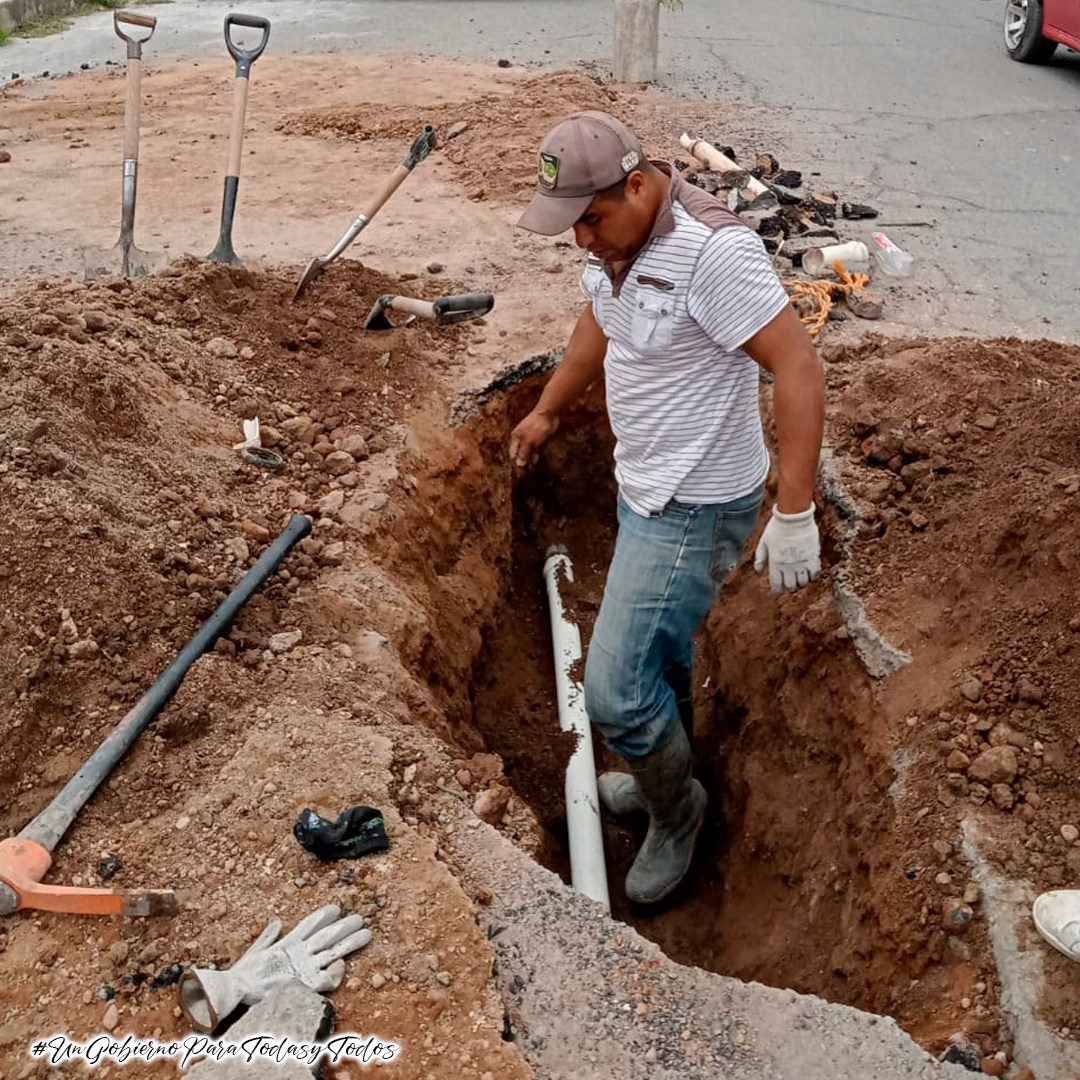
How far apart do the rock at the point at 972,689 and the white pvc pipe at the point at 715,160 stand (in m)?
4.66

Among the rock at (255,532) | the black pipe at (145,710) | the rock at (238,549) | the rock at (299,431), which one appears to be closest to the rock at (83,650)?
the black pipe at (145,710)

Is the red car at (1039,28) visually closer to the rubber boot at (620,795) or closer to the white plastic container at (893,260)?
the white plastic container at (893,260)

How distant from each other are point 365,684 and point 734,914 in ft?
5.46

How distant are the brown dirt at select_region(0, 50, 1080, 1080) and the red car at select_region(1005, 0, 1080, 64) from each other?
6980mm

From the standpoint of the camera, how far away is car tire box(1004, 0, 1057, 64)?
34.8 feet

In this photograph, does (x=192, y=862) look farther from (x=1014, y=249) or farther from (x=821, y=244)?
(x=1014, y=249)

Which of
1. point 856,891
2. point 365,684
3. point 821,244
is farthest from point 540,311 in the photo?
point 856,891

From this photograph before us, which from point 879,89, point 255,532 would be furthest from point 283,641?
point 879,89

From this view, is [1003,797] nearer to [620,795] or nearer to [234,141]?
[620,795]

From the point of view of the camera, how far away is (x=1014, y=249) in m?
6.77

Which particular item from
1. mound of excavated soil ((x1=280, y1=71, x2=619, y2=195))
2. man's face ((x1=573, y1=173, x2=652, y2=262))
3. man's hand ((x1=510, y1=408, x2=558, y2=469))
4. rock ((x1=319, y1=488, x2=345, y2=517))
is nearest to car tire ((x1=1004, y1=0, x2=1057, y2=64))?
mound of excavated soil ((x1=280, y1=71, x2=619, y2=195))

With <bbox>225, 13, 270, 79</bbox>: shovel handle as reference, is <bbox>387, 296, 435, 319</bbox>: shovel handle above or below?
below

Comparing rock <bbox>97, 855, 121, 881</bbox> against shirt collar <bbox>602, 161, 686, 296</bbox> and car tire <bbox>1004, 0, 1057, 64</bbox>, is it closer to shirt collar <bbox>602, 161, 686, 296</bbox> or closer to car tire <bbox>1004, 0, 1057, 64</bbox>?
shirt collar <bbox>602, 161, 686, 296</bbox>

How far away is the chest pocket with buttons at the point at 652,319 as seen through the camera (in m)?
2.87
